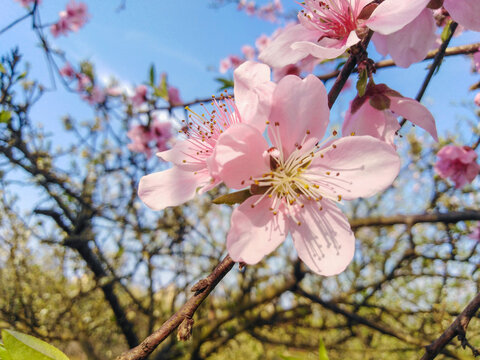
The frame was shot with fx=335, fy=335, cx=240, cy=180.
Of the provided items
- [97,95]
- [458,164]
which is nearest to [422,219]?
[458,164]

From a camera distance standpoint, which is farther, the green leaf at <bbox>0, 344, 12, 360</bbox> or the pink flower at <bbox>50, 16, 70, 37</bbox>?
the pink flower at <bbox>50, 16, 70, 37</bbox>

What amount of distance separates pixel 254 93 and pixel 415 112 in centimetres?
38

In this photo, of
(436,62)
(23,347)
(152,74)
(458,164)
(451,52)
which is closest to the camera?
(23,347)

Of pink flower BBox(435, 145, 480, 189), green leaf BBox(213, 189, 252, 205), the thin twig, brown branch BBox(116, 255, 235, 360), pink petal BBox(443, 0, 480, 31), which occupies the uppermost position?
pink flower BBox(435, 145, 480, 189)

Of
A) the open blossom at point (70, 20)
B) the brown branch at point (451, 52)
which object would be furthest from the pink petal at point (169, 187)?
the open blossom at point (70, 20)

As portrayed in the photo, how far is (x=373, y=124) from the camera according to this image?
2.58 feet

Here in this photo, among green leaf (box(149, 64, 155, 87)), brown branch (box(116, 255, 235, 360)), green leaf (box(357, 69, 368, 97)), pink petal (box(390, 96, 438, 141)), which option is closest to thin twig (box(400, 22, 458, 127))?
pink petal (box(390, 96, 438, 141))

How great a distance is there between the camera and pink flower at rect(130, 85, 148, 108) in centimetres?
343

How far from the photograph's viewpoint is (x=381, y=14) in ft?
2.22

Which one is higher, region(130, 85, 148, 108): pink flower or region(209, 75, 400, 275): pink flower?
region(130, 85, 148, 108): pink flower

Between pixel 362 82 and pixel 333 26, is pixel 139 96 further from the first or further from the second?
pixel 362 82

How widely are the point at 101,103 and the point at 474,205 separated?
13.1ft

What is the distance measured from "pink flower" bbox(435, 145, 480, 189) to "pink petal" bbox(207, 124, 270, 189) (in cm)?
153

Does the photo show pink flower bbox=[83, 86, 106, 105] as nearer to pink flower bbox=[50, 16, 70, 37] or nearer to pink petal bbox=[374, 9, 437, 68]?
pink flower bbox=[50, 16, 70, 37]
